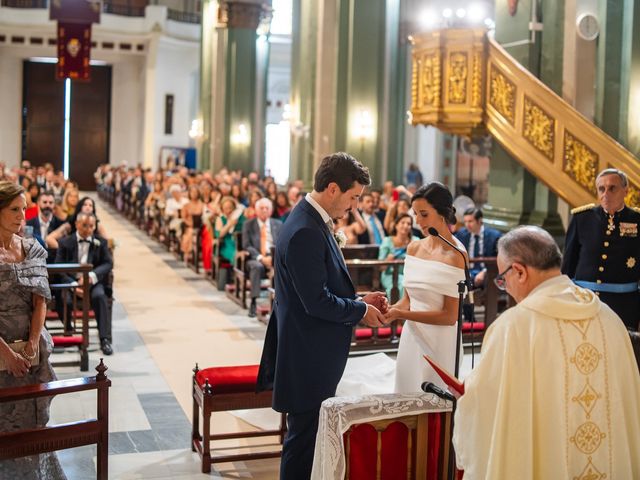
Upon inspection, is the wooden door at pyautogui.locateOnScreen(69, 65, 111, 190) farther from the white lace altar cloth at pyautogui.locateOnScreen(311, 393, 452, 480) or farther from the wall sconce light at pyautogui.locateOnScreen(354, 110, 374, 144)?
the white lace altar cloth at pyautogui.locateOnScreen(311, 393, 452, 480)

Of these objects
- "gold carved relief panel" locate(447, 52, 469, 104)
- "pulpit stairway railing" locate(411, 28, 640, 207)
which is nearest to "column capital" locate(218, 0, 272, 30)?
"pulpit stairway railing" locate(411, 28, 640, 207)

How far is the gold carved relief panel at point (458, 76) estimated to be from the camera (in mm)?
10281

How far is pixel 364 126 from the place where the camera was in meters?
15.5

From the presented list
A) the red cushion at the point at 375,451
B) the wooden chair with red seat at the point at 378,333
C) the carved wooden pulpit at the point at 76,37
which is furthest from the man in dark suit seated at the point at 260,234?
the carved wooden pulpit at the point at 76,37

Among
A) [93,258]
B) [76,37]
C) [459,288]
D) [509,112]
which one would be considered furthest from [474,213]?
[76,37]

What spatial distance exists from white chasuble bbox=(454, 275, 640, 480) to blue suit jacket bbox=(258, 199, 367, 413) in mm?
1042

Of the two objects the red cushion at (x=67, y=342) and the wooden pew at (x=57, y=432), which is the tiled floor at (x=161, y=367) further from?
the wooden pew at (x=57, y=432)

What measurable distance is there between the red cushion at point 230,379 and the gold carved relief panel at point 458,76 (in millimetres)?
5606

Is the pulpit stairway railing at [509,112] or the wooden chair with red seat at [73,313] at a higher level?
the pulpit stairway railing at [509,112]

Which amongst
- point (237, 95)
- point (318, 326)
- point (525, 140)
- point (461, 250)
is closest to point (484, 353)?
point (318, 326)

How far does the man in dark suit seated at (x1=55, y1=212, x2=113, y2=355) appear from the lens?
8.65 metres

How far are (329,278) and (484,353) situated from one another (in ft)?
3.95

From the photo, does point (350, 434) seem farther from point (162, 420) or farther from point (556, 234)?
point (556, 234)

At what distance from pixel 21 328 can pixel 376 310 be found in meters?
2.00
